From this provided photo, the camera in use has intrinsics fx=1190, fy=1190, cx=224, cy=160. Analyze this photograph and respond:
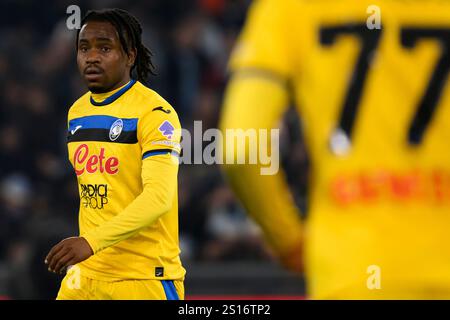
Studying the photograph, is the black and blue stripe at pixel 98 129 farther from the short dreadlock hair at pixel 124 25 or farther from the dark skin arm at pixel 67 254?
the dark skin arm at pixel 67 254

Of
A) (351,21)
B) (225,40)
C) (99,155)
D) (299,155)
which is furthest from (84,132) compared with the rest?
(225,40)

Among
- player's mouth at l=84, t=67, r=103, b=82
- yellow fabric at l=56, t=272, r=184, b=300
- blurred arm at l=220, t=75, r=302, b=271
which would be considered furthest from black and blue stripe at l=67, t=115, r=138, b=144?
blurred arm at l=220, t=75, r=302, b=271

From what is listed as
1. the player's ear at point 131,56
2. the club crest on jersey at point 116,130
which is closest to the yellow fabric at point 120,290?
the club crest on jersey at point 116,130

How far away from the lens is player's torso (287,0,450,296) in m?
2.99

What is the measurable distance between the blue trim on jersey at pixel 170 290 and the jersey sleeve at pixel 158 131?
0.45 meters

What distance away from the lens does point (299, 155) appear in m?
9.45

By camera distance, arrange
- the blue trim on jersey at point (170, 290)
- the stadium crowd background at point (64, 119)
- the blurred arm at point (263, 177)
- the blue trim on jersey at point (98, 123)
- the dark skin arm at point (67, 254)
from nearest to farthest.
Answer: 1. the blurred arm at point (263, 177)
2. the dark skin arm at point (67, 254)
3. the blue trim on jersey at point (98, 123)
4. the blue trim on jersey at point (170, 290)
5. the stadium crowd background at point (64, 119)

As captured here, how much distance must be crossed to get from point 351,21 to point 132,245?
4.21 ft

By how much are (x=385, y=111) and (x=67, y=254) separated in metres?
1.14

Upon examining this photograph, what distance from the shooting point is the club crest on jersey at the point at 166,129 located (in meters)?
3.81

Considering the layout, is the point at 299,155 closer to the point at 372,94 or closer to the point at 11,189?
the point at 11,189

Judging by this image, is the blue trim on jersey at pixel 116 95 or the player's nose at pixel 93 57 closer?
the player's nose at pixel 93 57

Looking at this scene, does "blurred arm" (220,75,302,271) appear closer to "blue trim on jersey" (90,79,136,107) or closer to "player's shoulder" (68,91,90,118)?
"blue trim on jersey" (90,79,136,107)

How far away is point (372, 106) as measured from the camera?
3.00m
